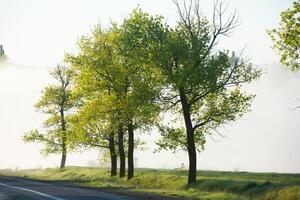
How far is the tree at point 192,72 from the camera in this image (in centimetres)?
3127

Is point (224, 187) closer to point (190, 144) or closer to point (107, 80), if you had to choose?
point (190, 144)

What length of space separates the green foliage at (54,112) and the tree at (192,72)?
80.4ft

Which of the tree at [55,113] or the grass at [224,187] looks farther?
the tree at [55,113]

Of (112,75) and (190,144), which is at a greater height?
(112,75)

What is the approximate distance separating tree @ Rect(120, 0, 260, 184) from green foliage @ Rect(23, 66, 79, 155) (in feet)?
80.4

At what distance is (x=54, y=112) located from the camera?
189 feet

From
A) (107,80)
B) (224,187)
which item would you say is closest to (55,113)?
(107,80)

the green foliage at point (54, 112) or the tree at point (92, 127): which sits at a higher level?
the green foliage at point (54, 112)

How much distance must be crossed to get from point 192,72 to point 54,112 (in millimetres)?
30522

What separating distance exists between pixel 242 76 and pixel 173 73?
4676mm

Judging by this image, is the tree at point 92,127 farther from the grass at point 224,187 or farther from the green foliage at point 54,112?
the green foliage at point 54,112

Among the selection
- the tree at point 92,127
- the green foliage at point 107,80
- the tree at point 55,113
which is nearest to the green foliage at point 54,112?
the tree at point 55,113

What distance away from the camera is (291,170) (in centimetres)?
12888

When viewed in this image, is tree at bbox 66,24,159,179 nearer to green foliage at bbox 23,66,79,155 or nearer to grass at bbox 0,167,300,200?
grass at bbox 0,167,300,200
